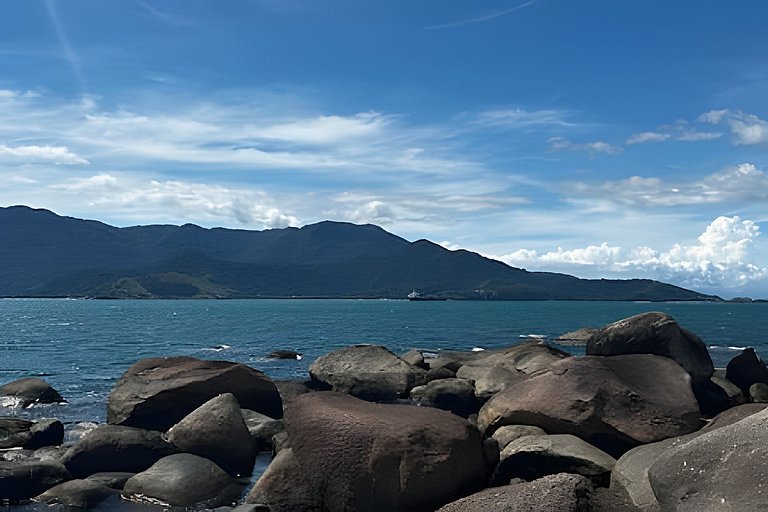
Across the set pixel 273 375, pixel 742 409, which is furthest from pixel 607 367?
pixel 273 375

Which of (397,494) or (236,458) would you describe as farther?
(236,458)

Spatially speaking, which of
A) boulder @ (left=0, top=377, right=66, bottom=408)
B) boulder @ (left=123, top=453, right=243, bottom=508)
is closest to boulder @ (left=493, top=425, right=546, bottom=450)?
boulder @ (left=123, top=453, right=243, bottom=508)

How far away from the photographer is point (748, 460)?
34.3ft

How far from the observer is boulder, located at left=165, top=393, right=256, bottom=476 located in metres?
18.0

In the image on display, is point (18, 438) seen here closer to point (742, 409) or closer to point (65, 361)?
point (742, 409)

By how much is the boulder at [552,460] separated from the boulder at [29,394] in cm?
2176

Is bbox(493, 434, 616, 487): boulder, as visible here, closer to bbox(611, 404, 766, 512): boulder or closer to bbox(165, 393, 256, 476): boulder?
bbox(611, 404, 766, 512): boulder

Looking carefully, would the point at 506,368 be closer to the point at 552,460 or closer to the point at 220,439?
the point at 220,439

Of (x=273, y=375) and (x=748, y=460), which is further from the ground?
(x=748, y=460)

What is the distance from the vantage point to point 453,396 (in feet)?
85.1

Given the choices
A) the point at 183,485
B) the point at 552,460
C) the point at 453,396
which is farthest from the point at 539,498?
the point at 453,396

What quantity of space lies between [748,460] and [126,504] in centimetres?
1213

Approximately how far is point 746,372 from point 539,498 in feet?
63.9

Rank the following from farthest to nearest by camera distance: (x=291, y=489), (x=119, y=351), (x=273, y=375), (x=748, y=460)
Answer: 1. (x=119, y=351)
2. (x=273, y=375)
3. (x=291, y=489)
4. (x=748, y=460)
